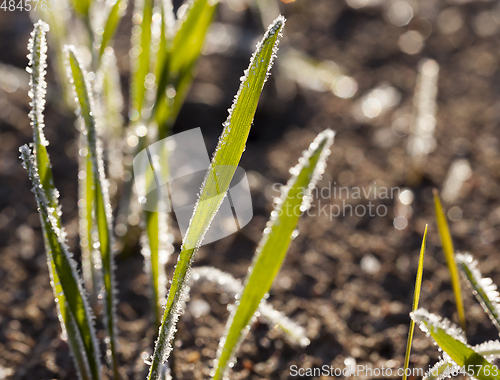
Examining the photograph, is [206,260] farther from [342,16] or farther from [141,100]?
[342,16]

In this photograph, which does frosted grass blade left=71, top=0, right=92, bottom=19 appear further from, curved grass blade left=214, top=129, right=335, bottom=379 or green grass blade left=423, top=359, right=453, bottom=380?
green grass blade left=423, top=359, right=453, bottom=380

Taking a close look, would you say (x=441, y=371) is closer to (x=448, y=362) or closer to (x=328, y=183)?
(x=448, y=362)

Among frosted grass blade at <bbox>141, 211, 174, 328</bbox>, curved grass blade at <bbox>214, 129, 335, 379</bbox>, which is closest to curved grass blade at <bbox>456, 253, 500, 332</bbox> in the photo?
curved grass blade at <bbox>214, 129, 335, 379</bbox>

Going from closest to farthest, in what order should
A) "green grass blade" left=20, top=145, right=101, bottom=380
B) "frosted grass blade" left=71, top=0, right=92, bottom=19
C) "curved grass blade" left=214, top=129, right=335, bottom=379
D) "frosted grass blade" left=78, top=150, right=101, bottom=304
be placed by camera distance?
"curved grass blade" left=214, top=129, right=335, bottom=379 → "green grass blade" left=20, top=145, right=101, bottom=380 → "frosted grass blade" left=78, top=150, right=101, bottom=304 → "frosted grass blade" left=71, top=0, right=92, bottom=19

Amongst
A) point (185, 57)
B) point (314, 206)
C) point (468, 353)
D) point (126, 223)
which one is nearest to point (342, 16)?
point (314, 206)

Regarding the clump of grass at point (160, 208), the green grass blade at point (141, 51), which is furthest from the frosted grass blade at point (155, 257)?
the green grass blade at point (141, 51)

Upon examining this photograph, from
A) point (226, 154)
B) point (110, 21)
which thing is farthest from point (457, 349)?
point (110, 21)
